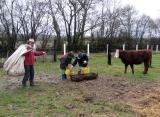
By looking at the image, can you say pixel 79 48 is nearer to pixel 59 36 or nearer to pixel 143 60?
pixel 59 36

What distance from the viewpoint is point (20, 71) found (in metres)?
12.3

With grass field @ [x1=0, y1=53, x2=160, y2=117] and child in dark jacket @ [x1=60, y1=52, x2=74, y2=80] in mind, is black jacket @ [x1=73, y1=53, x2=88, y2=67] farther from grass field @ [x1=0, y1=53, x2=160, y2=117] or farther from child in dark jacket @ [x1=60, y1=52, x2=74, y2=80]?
grass field @ [x1=0, y1=53, x2=160, y2=117]

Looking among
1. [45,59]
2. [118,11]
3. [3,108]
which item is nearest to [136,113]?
[3,108]

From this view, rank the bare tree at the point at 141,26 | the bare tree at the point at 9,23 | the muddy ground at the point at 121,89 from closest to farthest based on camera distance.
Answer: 1. the muddy ground at the point at 121,89
2. the bare tree at the point at 9,23
3. the bare tree at the point at 141,26

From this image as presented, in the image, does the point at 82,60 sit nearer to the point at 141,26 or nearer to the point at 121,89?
the point at 121,89

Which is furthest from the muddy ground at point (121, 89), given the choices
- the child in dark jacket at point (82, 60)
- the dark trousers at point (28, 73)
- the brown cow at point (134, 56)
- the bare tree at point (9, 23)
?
the bare tree at point (9, 23)

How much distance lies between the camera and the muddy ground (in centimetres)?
970

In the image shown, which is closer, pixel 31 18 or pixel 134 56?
pixel 134 56

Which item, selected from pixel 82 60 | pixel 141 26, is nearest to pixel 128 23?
pixel 141 26

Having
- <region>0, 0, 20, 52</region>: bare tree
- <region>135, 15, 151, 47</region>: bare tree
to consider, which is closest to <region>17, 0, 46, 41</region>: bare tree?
<region>0, 0, 20, 52</region>: bare tree

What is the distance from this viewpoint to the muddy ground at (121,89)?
9.70 metres

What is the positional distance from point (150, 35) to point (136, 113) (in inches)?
1947

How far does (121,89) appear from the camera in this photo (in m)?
12.3

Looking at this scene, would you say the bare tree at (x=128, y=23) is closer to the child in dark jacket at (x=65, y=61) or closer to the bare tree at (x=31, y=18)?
the bare tree at (x=31, y=18)
